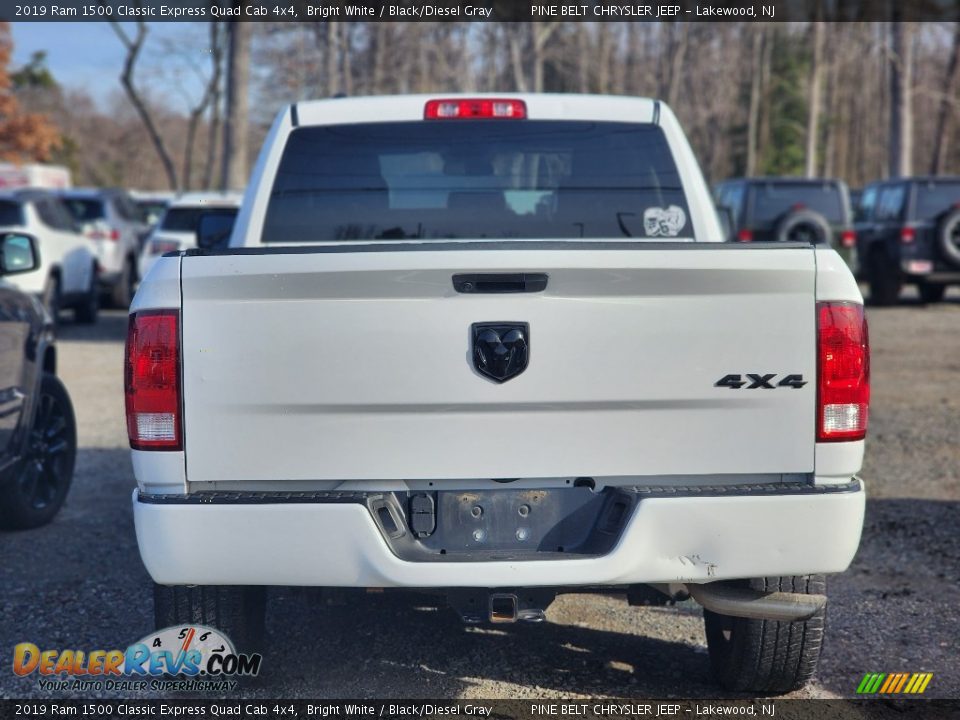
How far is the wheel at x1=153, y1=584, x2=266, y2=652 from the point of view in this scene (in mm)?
3662

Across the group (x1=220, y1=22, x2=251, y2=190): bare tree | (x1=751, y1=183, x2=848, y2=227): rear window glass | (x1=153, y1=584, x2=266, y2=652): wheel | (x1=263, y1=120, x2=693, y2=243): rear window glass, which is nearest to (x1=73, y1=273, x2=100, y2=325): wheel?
(x1=220, y1=22, x2=251, y2=190): bare tree

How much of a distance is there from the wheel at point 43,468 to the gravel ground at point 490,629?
11 cm

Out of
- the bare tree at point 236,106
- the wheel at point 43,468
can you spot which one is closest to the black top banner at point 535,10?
the bare tree at point 236,106

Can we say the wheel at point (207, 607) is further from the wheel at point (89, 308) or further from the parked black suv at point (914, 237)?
the parked black suv at point (914, 237)

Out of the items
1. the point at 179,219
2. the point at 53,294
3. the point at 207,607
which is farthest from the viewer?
the point at 179,219

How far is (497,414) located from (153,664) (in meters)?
1.64

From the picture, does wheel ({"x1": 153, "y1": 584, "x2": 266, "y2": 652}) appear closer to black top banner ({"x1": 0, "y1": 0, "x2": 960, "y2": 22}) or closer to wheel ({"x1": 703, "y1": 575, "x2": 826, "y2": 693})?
wheel ({"x1": 703, "y1": 575, "x2": 826, "y2": 693})

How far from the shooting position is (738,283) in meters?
3.26

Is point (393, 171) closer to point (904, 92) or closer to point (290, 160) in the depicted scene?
point (290, 160)

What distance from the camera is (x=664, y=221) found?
4.92m

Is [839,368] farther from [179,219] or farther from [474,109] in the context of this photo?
[179,219]

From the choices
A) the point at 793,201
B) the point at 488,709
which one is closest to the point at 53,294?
the point at 793,201

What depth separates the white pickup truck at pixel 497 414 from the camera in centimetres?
324

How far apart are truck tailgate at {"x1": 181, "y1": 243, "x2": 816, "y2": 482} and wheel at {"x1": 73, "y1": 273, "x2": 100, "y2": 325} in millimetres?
14387
